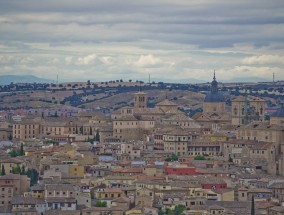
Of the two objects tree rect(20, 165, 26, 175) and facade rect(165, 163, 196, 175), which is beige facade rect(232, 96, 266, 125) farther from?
tree rect(20, 165, 26, 175)

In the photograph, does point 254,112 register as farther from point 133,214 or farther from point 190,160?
point 133,214

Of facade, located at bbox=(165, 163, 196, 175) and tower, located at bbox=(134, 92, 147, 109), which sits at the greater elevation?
tower, located at bbox=(134, 92, 147, 109)

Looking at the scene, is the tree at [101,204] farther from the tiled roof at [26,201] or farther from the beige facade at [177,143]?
the beige facade at [177,143]

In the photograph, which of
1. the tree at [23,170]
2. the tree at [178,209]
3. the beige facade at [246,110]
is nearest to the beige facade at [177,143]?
the tree at [23,170]

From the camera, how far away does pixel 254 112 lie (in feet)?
425

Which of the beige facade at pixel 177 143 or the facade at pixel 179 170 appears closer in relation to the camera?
the facade at pixel 179 170

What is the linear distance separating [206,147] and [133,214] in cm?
3693

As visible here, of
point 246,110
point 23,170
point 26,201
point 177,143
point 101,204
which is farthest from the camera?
point 246,110

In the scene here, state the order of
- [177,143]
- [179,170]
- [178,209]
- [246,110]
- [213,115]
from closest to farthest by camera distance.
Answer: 1. [178,209]
2. [179,170]
3. [177,143]
4. [246,110]
5. [213,115]

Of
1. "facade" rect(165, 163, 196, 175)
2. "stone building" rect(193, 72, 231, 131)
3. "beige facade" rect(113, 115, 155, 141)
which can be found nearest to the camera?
"facade" rect(165, 163, 196, 175)

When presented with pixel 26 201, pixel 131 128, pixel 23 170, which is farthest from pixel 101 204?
pixel 131 128

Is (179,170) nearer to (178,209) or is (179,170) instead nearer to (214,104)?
(178,209)

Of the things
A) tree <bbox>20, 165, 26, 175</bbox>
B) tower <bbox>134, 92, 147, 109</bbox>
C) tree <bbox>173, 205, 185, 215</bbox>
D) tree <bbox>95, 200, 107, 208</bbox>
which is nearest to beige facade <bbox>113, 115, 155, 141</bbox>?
tower <bbox>134, 92, 147, 109</bbox>

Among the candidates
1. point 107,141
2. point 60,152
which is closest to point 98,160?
point 60,152
